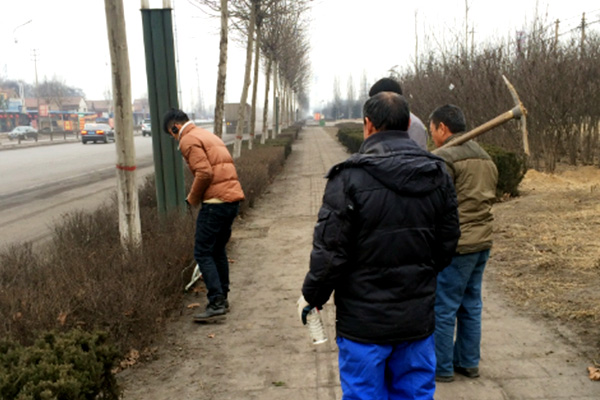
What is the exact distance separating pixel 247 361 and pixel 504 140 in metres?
12.3

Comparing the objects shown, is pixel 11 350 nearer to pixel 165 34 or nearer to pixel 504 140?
pixel 165 34

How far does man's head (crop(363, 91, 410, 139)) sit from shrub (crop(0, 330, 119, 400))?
1.70 m

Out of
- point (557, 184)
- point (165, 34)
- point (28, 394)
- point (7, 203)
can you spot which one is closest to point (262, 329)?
point (28, 394)

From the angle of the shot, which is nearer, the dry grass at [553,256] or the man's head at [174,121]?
the dry grass at [553,256]

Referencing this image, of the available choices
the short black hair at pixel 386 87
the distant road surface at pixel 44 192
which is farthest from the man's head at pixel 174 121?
the distant road surface at pixel 44 192

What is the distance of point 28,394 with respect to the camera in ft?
7.93

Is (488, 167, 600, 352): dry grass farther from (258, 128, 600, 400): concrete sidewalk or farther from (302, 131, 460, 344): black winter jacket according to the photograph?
(302, 131, 460, 344): black winter jacket

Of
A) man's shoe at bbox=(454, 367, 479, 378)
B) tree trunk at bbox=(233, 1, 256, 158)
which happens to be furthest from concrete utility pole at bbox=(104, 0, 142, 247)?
tree trunk at bbox=(233, 1, 256, 158)

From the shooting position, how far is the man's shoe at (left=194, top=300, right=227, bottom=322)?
4.96m

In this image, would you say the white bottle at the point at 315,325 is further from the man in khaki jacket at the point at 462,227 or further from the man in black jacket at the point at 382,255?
the man in khaki jacket at the point at 462,227

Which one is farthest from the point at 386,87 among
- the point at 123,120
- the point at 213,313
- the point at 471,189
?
the point at 123,120

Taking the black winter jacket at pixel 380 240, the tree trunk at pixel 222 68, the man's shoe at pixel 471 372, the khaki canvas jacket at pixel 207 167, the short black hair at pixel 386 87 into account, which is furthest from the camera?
the tree trunk at pixel 222 68

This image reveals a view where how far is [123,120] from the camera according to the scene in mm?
5910

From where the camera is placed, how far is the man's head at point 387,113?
2.46 meters
